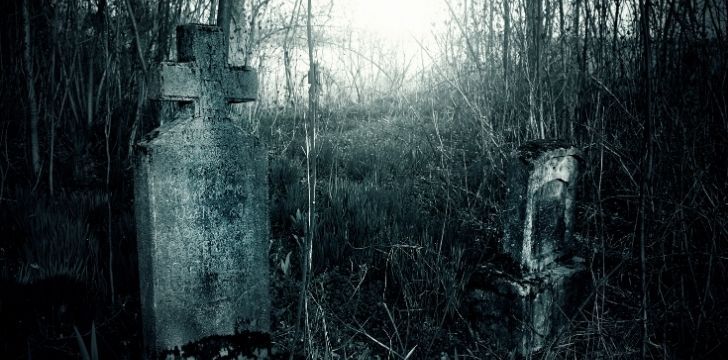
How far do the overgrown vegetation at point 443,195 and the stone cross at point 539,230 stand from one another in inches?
6.7

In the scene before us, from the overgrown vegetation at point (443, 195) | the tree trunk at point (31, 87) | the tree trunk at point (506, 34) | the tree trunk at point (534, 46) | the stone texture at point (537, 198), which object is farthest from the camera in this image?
the tree trunk at point (506, 34)

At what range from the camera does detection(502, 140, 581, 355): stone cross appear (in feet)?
8.29

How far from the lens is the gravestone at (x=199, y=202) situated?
68.3 inches

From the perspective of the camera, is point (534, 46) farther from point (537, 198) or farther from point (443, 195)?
point (537, 198)

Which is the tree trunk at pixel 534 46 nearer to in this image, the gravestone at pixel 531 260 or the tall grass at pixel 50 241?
the gravestone at pixel 531 260

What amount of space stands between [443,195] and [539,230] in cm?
152

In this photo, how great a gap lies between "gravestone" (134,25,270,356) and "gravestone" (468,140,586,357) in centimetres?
138

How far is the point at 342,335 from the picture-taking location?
264cm

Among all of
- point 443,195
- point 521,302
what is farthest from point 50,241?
point 443,195

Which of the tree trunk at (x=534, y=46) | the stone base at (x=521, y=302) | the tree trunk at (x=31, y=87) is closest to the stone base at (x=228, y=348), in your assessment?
the stone base at (x=521, y=302)

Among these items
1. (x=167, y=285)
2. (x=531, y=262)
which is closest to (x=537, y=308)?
(x=531, y=262)

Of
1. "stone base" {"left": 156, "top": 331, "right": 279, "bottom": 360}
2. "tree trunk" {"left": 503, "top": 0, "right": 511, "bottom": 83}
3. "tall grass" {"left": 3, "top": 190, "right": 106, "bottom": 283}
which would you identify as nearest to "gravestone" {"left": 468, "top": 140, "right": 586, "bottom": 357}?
"stone base" {"left": 156, "top": 331, "right": 279, "bottom": 360}

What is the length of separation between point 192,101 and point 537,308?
2.07m

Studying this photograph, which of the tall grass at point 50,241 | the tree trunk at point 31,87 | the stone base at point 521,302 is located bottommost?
the stone base at point 521,302
